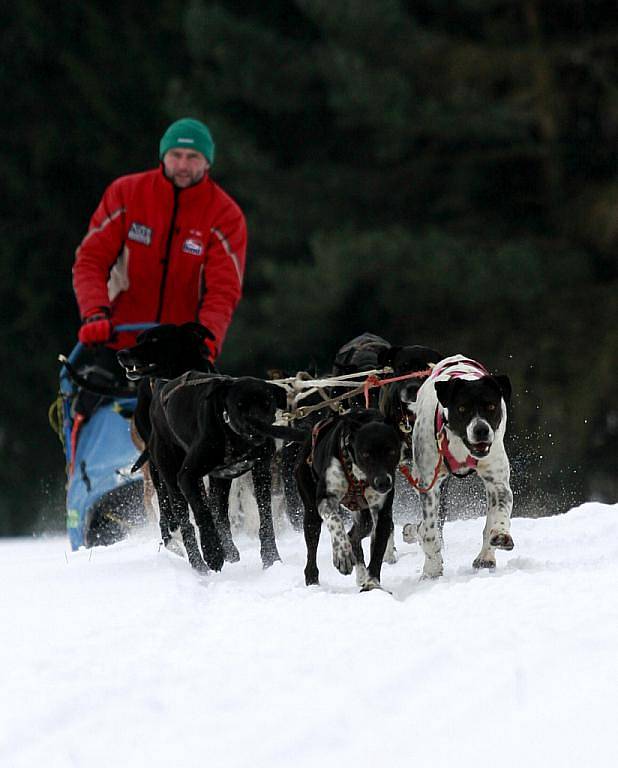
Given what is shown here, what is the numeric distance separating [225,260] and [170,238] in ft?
0.97

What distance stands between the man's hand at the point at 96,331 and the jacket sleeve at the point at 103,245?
0.93 ft

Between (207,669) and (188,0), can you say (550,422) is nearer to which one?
(188,0)

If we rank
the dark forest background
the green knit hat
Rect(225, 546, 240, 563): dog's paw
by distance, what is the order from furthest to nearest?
the dark forest background → the green knit hat → Rect(225, 546, 240, 563): dog's paw

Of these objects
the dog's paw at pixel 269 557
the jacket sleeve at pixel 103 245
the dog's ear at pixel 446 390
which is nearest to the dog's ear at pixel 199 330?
the jacket sleeve at pixel 103 245

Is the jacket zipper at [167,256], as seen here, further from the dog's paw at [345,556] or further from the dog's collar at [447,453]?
the dog's paw at [345,556]

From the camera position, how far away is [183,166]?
6891 mm

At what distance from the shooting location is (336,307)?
44.4 ft

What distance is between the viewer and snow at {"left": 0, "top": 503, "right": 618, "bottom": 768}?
2.60 meters

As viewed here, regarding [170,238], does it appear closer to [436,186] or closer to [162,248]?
[162,248]

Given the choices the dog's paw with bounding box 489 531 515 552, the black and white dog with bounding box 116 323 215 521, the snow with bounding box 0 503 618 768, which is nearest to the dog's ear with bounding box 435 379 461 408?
the dog's paw with bounding box 489 531 515 552

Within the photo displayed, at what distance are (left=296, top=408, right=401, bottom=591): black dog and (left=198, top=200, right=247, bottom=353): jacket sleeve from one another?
7.19ft

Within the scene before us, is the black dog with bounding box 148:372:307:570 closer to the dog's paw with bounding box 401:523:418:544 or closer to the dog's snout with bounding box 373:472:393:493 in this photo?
the dog's snout with bounding box 373:472:393:493

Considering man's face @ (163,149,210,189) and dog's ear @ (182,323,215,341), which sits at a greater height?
man's face @ (163,149,210,189)

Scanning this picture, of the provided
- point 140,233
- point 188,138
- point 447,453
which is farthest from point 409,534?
point 188,138
